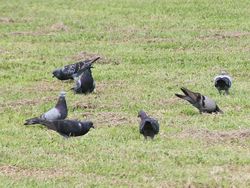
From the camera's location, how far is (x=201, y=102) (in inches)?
591

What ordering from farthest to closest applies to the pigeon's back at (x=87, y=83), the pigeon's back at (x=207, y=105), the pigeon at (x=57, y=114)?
the pigeon's back at (x=87, y=83)
the pigeon's back at (x=207, y=105)
the pigeon at (x=57, y=114)

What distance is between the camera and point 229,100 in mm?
16547

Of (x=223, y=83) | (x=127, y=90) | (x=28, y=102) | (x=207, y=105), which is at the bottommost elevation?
(x=127, y=90)

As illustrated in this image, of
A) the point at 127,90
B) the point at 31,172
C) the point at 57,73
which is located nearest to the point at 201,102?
the point at 127,90

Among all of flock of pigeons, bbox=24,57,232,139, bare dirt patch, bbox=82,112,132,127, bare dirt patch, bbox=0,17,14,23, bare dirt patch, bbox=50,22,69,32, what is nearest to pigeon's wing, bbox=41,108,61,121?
flock of pigeons, bbox=24,57,232,139

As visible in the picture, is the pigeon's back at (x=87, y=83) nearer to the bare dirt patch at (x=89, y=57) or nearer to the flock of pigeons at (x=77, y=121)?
the flock of pigeons at (x=77, y=121)

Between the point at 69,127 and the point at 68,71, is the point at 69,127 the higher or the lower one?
the higher one

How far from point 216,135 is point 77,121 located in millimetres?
2138

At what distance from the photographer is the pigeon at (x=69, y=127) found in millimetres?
12773

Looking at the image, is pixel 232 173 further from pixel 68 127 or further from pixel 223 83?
pixel 223 83

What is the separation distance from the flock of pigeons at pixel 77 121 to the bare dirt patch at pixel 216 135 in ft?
2.16

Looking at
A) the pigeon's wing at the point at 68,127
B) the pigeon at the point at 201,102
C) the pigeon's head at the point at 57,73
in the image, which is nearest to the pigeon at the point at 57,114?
the pigeon's wing at the point at 68,127

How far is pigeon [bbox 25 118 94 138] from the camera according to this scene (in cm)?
1277

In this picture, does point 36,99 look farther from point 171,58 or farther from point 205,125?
point 171,58
